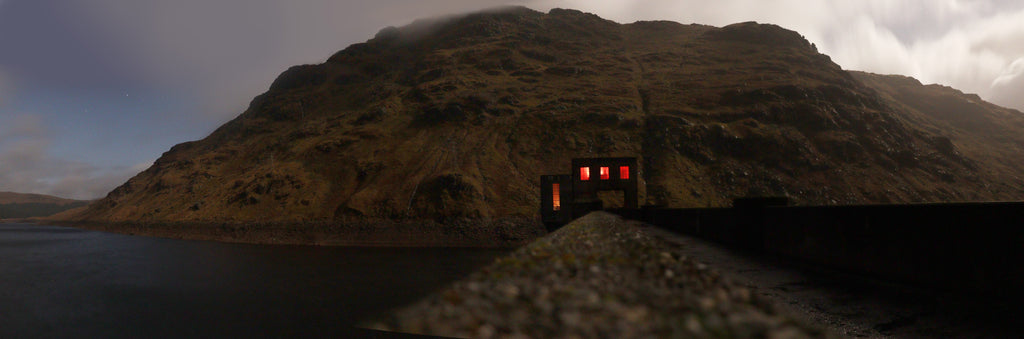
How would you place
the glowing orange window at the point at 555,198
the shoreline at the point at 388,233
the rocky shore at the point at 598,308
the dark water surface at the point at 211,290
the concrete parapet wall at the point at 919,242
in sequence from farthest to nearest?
the shoreline at the point at 388,233 < the glowing orange window at the point at 555,198 < the dark water surface at the point at 211,290 < the concrete parapet wall at the point at 919,242 < the rocky shore at the point at 598,308

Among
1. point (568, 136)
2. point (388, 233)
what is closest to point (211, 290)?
point (388, 233)

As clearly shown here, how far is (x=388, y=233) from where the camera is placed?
72812 millimetres

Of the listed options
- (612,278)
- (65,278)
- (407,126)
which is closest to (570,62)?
(407,126)

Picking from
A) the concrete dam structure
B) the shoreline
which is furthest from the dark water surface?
the concrete dam structure

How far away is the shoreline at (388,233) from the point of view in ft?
228

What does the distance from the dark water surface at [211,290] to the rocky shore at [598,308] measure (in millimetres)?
10656

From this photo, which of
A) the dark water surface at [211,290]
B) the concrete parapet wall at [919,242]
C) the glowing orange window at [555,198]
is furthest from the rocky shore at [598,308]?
the glowing orange window at [555,198]

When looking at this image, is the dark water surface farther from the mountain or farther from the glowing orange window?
the mountain

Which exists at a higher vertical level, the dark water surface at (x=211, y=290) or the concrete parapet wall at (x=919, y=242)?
A: the concrete parapet wall at (x=919, y=242)

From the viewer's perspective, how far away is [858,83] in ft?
368

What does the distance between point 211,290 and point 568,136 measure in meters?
66.7

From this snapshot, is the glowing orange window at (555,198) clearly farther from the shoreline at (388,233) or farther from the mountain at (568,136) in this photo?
the mountain at (568,136)

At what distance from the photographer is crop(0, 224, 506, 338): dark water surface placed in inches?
1004

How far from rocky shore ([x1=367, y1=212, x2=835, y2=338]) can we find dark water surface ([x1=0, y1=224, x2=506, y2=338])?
10.7 metres
